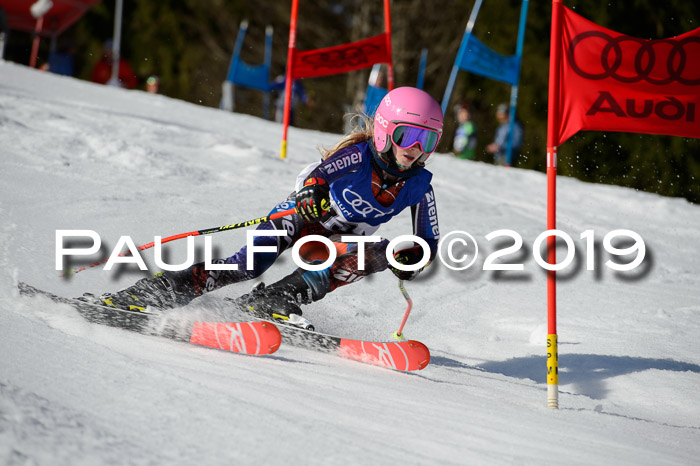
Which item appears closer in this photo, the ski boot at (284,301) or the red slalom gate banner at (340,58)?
the ski boot at (284,301)

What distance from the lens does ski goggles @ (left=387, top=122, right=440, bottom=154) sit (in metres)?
3.85

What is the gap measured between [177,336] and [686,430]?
234cm

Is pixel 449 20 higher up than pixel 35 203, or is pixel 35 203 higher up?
pixel 449 20

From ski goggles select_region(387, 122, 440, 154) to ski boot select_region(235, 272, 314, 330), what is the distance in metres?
0.90

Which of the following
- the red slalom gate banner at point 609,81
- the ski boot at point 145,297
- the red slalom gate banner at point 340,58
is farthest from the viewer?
the red slalom gate banner at point 340,58

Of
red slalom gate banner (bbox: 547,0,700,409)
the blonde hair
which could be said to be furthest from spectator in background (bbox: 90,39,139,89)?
red slalom gate banner (bbox: 547,0,700,409)

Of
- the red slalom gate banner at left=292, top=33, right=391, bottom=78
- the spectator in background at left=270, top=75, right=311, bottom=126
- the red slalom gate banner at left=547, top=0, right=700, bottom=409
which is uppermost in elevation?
the spectator in background at left=270, top=75, right=311, bottom=126

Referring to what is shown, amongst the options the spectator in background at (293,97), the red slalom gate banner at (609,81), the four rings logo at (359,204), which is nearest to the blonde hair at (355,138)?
the four rings logo at (359,204)

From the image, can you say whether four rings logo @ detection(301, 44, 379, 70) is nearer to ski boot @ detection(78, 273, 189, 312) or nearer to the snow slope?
the snow slope

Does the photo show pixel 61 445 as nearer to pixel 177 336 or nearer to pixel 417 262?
pixel 177 336

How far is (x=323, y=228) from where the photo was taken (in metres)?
4.28

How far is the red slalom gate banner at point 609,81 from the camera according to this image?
11.7 feet

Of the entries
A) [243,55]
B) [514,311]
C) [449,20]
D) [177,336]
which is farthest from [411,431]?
[243,55]

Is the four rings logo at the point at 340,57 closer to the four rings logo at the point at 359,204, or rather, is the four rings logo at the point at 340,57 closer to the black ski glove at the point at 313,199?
the four rings logo at the point at 359,204
